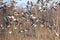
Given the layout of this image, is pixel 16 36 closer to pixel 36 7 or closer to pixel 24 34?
pixel 24 34

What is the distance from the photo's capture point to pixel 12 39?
2500mm

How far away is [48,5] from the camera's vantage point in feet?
8.55

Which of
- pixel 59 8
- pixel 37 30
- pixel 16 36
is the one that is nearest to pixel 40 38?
pixel 37 30

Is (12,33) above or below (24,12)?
below

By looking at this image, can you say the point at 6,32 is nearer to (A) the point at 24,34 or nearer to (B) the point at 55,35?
(A) the point at 24,34

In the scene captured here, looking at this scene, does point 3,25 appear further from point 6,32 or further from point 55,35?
point 55,35

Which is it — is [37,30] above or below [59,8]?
below

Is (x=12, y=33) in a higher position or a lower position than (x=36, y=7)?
lower

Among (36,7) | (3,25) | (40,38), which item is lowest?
(40,38)

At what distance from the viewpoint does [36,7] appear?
8.53 ft

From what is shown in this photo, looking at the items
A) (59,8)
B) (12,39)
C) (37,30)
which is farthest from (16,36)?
(59,8)

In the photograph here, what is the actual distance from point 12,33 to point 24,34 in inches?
5.9

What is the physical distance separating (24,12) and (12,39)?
0.37 m

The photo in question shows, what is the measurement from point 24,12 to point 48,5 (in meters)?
0.32
